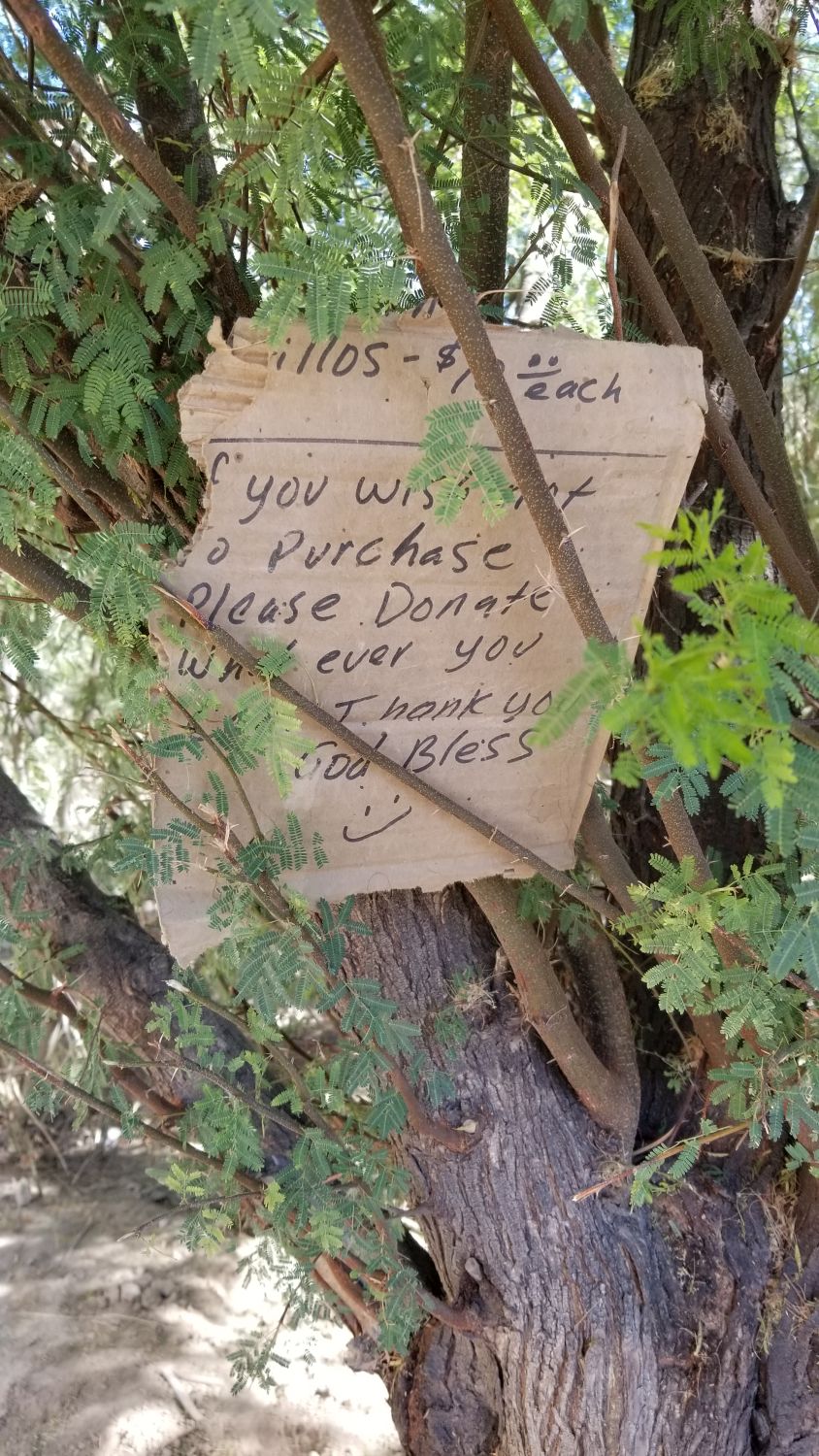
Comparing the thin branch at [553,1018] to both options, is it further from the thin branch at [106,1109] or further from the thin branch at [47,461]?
the thin branch at [47,461]

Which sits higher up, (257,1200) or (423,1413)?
(257,1200)

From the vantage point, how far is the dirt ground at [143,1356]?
7.45 ft

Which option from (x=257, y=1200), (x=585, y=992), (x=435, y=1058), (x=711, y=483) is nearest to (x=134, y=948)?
(x=257, y=1200)

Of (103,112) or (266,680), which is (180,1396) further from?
(103,112)

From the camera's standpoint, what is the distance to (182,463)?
120cm

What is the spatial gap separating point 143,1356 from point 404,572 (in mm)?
2325

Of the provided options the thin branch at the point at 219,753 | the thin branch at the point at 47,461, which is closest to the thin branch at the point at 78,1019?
the thin branch at the point at 219,753

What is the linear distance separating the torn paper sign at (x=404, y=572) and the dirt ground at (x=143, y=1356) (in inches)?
39.1

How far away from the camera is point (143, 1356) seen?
2.51 metres

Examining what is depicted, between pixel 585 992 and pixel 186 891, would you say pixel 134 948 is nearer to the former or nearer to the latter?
pixel 186 891

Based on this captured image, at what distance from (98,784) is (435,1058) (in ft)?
5.39

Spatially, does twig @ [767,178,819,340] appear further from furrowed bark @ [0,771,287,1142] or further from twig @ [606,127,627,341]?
furrowed bark @ [0,771,287,1142]

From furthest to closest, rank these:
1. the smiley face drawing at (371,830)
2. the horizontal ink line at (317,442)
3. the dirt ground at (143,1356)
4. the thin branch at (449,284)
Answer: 1. the dirt ground at (143,1356)
2. the smiley face drawing at (371,830)
3. the horizontal ink line at (317,442)
4. the thin branch at (449,284)

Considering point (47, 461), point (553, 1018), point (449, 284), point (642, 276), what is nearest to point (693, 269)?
point (642, 276)
